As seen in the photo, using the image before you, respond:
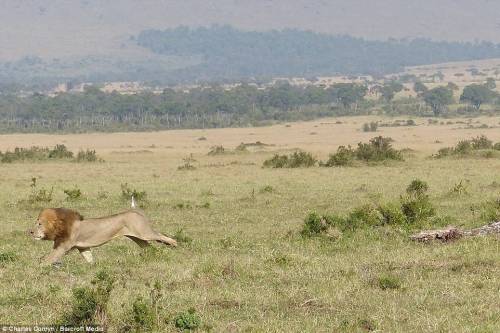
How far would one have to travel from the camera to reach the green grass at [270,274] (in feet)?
30.5

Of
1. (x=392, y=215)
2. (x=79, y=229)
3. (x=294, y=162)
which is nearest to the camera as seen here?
(x=79, y=229)

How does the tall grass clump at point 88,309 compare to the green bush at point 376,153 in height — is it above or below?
above

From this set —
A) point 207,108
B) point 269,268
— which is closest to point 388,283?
point 269,268

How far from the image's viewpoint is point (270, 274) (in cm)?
1198

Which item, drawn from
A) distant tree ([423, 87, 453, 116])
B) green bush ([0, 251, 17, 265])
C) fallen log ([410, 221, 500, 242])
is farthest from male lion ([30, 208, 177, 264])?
distant tree ([423, 87, 453, 116])

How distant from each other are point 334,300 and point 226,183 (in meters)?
21.3

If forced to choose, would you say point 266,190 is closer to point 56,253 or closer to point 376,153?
point 376,153

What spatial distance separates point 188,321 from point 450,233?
23.9 ft

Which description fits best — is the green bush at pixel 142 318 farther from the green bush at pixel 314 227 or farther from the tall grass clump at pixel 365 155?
the tall grass clump at pixel 365 155

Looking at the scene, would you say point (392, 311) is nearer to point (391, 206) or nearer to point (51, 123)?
point (391, 206)

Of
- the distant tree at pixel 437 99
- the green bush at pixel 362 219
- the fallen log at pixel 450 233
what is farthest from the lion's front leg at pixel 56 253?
the distant tree at pixel 437 99

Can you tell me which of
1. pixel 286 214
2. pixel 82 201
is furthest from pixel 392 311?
pixel 82 201

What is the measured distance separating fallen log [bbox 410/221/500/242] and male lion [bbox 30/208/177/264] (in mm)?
5510

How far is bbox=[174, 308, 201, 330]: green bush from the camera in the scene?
8852 millimetres
